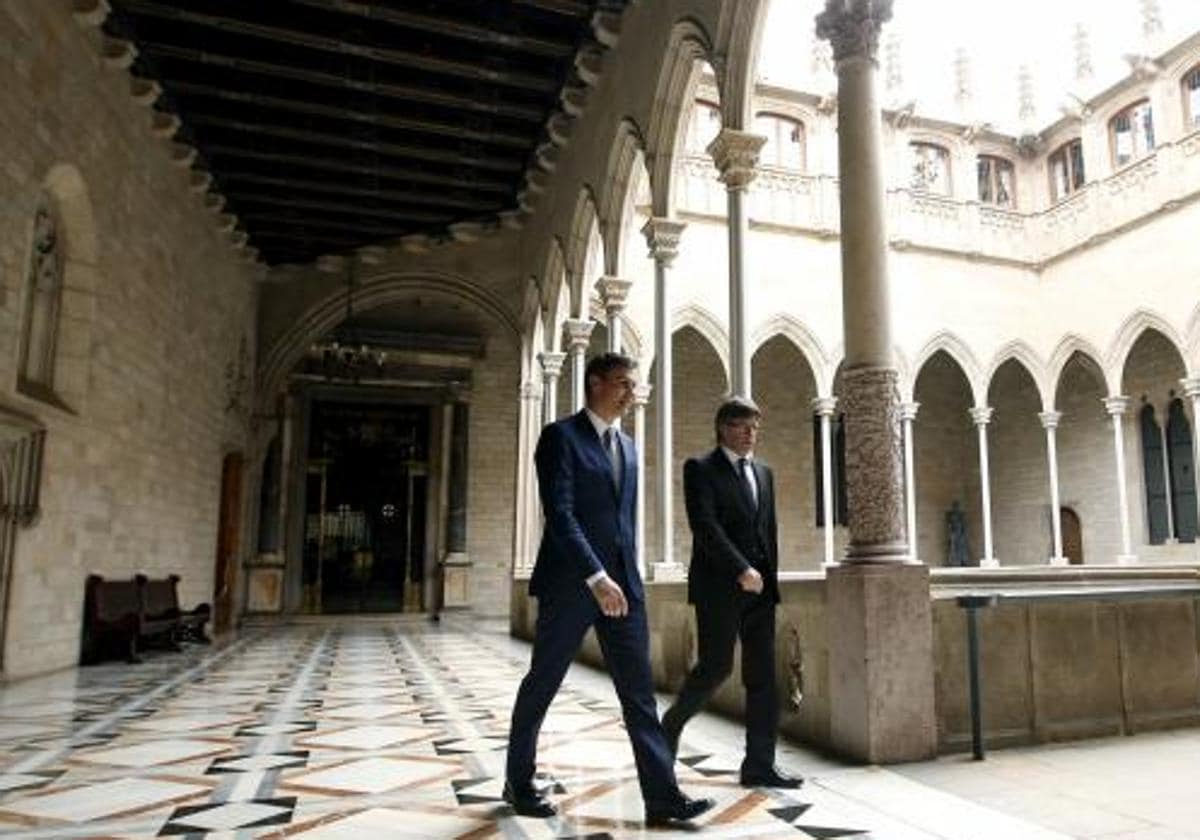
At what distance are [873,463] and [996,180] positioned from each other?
15.4m

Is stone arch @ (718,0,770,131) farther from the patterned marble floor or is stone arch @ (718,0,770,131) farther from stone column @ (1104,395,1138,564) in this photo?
stone column @ (1104,395,1138,564)

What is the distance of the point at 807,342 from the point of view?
14859 millimetres

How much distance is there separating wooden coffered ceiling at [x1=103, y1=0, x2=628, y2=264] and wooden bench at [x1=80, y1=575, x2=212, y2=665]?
4.51 meters

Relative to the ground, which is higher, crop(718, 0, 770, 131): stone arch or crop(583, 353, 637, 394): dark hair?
crop(718, 0, 770, 131): stone arch

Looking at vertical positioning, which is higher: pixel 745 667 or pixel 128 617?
pixel 745 667

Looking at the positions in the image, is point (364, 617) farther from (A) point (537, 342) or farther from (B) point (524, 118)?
(B) point (524, 118)

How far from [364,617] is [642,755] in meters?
12.9

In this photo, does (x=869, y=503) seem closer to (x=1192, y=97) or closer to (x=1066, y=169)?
(x=1192, y=97)

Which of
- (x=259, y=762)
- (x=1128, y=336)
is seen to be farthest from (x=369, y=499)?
(x=259, y=762)

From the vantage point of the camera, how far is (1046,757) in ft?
12.2

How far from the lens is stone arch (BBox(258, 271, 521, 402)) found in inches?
508

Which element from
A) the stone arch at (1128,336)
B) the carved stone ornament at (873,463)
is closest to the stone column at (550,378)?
the carved stone ornament at (873,463)

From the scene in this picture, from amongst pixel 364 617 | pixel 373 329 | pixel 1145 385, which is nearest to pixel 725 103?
pixel 373 329

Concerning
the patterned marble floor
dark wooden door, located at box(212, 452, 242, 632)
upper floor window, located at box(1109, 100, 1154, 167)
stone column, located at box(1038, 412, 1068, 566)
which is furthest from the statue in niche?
the patterned marble floor
